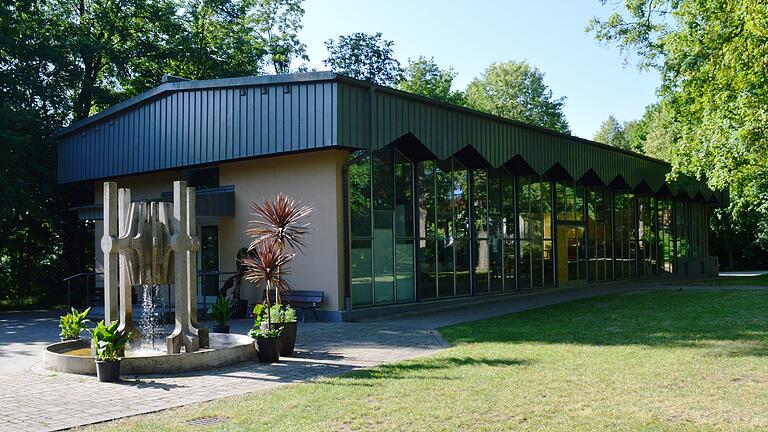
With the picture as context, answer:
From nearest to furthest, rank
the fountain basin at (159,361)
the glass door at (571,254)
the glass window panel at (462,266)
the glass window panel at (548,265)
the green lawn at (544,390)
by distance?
the green lawn at (544,390) → the fountain basin at (159,361) → the glass window panel at (462,266) → the glass window panel at (548,265) → the glass door at (571,254)

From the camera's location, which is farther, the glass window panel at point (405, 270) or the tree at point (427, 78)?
the tree at point (427, 78)

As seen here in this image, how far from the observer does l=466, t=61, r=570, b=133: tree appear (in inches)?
2453

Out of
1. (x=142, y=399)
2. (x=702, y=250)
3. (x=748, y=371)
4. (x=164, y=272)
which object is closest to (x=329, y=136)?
(x=164, y=272)

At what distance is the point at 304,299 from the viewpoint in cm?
1631

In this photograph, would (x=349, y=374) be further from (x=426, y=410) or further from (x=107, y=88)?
(x=107, y=88)

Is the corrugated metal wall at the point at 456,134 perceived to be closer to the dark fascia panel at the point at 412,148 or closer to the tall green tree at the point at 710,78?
the dark fascia panel at the point at 412,148

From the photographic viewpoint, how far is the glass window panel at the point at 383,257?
681 inches

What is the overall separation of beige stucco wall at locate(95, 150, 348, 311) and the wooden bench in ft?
0.64

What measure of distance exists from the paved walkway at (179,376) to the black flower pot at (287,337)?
9.3 inches

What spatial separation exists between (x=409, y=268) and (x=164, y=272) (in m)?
8.44

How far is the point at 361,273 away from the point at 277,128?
12.8 ft

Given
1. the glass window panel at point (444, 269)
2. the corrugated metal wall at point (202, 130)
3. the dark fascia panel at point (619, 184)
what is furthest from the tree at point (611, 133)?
the corrugated metal wall at point (202, 130)

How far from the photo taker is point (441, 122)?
59.5 ft

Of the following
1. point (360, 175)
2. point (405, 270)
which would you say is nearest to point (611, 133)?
point (405, 270)
